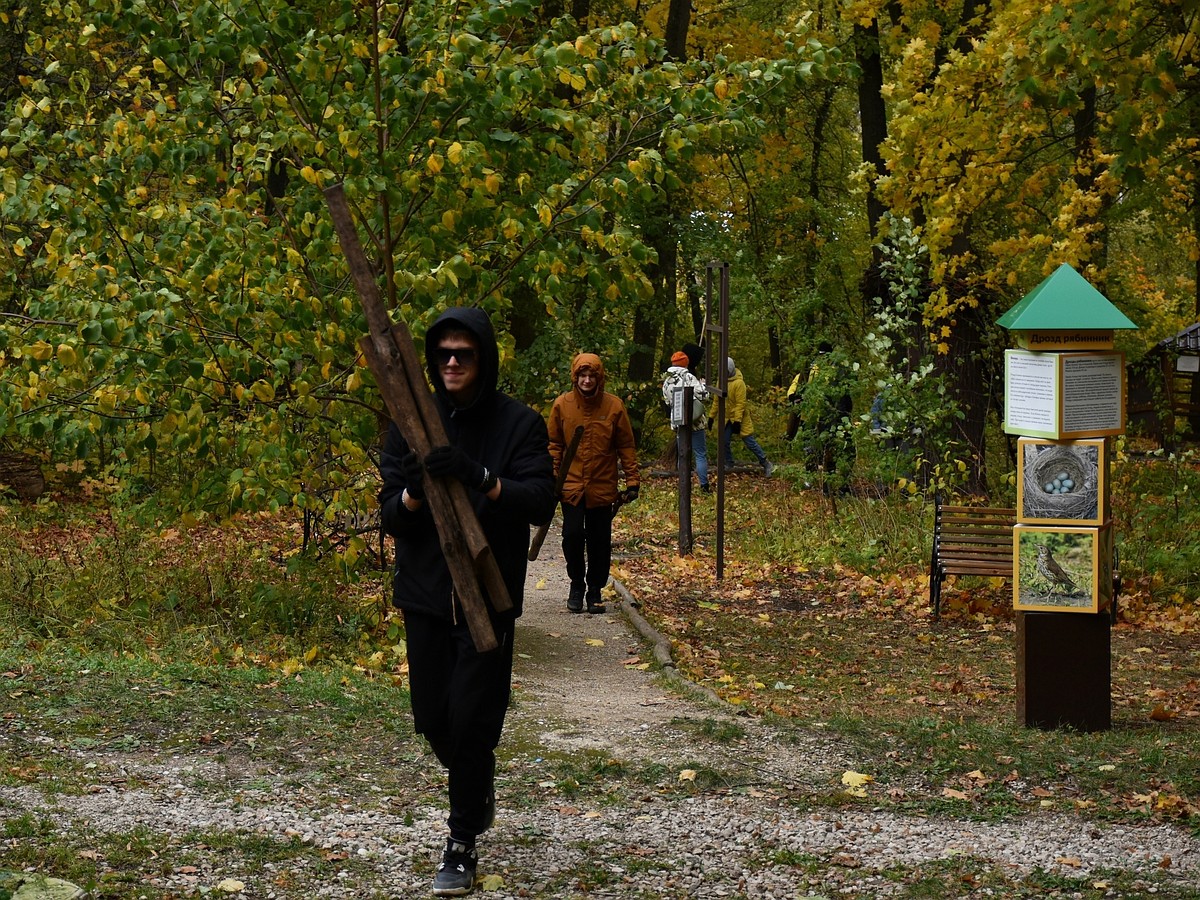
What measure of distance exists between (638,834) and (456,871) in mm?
1055

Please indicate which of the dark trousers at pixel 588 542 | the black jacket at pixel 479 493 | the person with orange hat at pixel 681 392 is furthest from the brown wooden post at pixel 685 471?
the black jacket at pixel 479 493

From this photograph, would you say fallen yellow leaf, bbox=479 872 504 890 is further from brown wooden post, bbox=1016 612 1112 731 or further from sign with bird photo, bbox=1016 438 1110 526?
sign with bird photo, bbox=1016 438 1110 526

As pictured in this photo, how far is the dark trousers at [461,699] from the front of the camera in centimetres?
495

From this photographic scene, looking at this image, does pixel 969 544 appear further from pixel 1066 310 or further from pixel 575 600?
pixel 1066 310

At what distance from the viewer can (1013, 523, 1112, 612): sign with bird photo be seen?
7.71 meters

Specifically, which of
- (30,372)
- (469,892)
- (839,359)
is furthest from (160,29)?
(839,359)

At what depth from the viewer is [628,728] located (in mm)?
7715

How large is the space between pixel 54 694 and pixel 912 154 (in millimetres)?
8594

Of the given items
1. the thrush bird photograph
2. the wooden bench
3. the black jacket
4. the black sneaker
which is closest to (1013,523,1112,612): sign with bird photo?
the thrush bird photograph

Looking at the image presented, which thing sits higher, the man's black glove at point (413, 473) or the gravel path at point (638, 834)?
the man's black glove at point (413, 473)

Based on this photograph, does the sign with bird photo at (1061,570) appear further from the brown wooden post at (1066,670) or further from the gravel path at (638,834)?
the gravel path at (638,834)

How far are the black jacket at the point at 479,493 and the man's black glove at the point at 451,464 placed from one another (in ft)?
0.62

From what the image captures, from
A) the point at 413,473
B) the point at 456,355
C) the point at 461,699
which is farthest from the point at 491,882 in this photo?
the point at 456,355

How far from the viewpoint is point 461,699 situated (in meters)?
4.96
